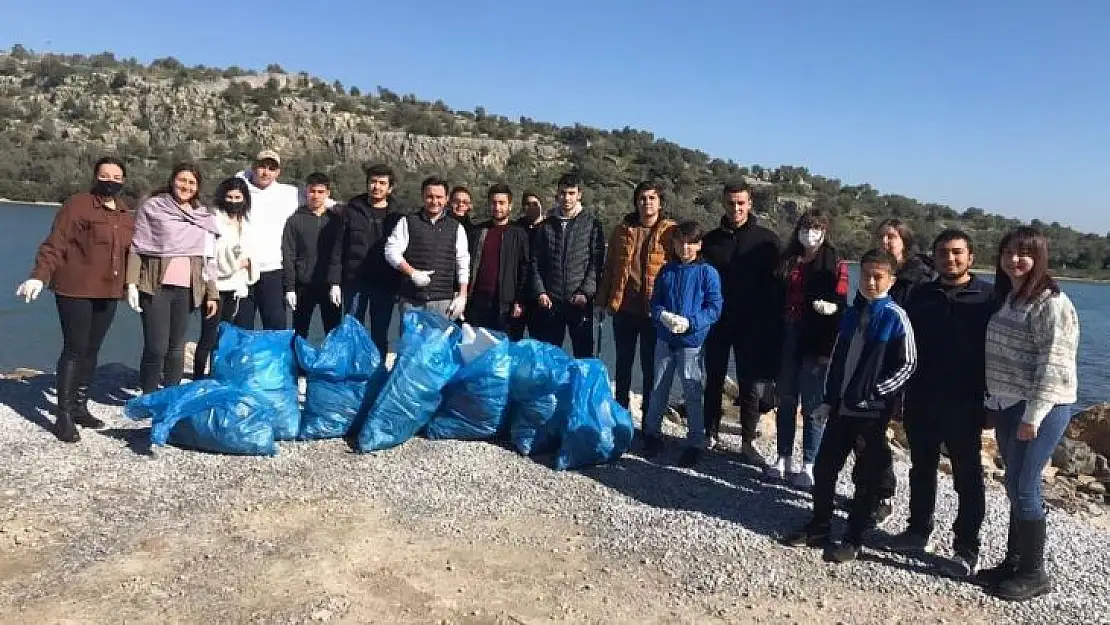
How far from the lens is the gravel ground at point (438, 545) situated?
3.12 meters

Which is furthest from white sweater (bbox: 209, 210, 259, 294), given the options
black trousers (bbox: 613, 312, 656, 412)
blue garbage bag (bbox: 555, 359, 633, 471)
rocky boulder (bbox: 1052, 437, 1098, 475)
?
rocky boulder (bbox: 1052, 437, 1098, 475)

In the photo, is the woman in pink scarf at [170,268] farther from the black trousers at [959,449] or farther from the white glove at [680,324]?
the black trousers at [959,449]

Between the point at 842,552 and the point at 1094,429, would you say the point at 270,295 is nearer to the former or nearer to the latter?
the point at 842,552

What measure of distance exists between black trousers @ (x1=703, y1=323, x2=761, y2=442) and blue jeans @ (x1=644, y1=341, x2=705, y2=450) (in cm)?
22

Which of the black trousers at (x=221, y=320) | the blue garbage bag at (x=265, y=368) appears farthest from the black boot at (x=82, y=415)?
the blue garbage bag at (x=265, y=368)

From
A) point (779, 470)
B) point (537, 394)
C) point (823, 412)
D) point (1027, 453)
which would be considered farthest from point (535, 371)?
point (1027, 453)

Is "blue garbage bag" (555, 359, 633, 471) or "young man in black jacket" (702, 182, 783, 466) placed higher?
"young man in black jacket" (702, 182, 783, 466)

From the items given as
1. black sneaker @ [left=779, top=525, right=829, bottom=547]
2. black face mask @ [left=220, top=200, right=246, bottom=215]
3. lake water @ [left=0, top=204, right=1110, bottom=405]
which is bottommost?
lake water @ [left=0, top=204, right=1110, bottom=405]

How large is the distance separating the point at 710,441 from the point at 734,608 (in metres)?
2.31

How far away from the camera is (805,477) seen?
464cm

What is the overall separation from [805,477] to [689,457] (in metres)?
0.72

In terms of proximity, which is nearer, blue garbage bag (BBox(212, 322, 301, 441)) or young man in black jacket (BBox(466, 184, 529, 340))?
blue garbage bag (BBox(212, 322, 301, 441))

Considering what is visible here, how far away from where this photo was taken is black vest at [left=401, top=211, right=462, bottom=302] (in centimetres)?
528

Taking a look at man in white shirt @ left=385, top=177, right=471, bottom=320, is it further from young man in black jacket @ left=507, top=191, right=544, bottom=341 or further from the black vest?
young man in black jacket @ left=507, top=191, right=544, bottom=341
